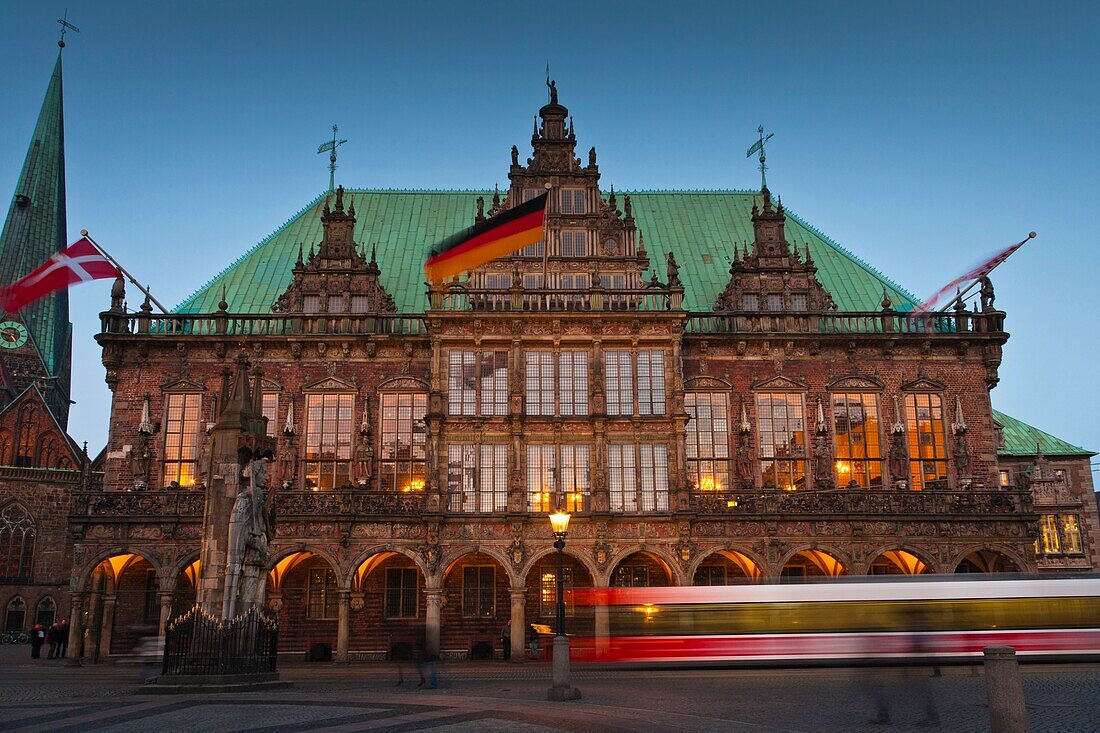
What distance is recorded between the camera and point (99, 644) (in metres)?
35.8

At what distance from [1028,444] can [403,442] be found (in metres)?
39.4

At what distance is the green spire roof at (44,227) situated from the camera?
81.1 metres

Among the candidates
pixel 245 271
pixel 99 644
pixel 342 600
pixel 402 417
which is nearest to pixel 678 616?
pixel 342 600

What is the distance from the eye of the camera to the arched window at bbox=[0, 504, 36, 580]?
63.2m

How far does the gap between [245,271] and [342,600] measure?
17886 mm

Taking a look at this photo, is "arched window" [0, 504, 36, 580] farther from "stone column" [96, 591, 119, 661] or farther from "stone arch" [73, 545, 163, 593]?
"stone arch" [73, 545, 163, 593]

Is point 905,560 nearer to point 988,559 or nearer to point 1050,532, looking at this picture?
point 988,559

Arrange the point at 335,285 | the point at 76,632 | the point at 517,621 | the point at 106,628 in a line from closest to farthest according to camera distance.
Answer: the point at 76,632 → the point at 517,621 → the point at 106,628 → the point at 335,285

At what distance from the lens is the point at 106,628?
36.4 m

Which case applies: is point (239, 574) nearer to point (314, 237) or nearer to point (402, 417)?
point (402, 417)

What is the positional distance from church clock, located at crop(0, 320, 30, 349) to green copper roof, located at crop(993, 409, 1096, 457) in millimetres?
72502

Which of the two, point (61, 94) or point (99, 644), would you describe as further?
point (61, 94)

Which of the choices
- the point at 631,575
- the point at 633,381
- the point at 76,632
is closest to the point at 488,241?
the point at 633,381

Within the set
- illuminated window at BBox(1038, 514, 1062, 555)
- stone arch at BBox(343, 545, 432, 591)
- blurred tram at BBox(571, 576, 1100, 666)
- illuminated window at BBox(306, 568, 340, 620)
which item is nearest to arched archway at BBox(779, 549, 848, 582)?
blurred tram at BBox(571, 576, 1100, 666)
